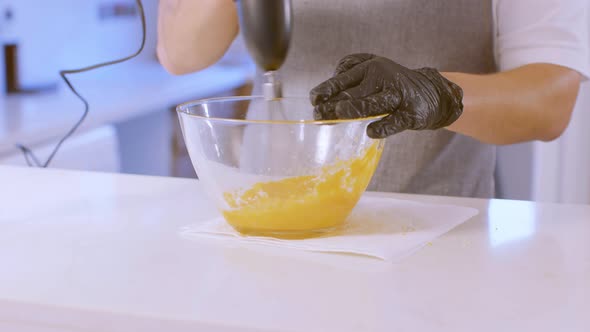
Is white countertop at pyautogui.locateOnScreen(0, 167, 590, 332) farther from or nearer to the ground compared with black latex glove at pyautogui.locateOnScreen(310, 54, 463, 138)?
nearer to the ground

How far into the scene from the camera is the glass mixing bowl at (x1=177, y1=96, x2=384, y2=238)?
754 millimetres

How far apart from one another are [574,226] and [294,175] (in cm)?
32

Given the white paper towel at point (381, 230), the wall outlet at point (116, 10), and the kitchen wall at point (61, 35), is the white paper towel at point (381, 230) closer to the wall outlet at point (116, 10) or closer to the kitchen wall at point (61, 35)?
the kitchen wall at point (61, 35)

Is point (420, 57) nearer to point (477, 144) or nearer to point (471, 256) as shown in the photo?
point (477, 144)

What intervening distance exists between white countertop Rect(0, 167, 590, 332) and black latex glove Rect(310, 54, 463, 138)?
0.13 m

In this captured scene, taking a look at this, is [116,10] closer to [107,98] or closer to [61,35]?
[61,35]

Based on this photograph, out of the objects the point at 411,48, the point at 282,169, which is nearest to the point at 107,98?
the point at 411,48

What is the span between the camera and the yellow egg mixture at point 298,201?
2.51 feet

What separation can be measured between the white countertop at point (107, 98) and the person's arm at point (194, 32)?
2.42 ft

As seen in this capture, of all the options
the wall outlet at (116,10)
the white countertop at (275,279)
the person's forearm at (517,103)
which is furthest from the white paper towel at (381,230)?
the wall outlet at (116,10)

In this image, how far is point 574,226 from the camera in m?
0.83

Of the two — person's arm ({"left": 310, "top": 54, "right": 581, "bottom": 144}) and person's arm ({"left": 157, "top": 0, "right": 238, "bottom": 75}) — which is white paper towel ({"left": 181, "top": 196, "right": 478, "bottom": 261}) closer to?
person's arm ({"left": 310, "top": 54, "right": 581, "bottom": 144})

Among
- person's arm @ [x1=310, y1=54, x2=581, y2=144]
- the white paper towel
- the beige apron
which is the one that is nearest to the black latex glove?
person's arm @ [x1=310, y1=54, x2=581, y2=144]

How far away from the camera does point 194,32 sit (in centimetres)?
138
